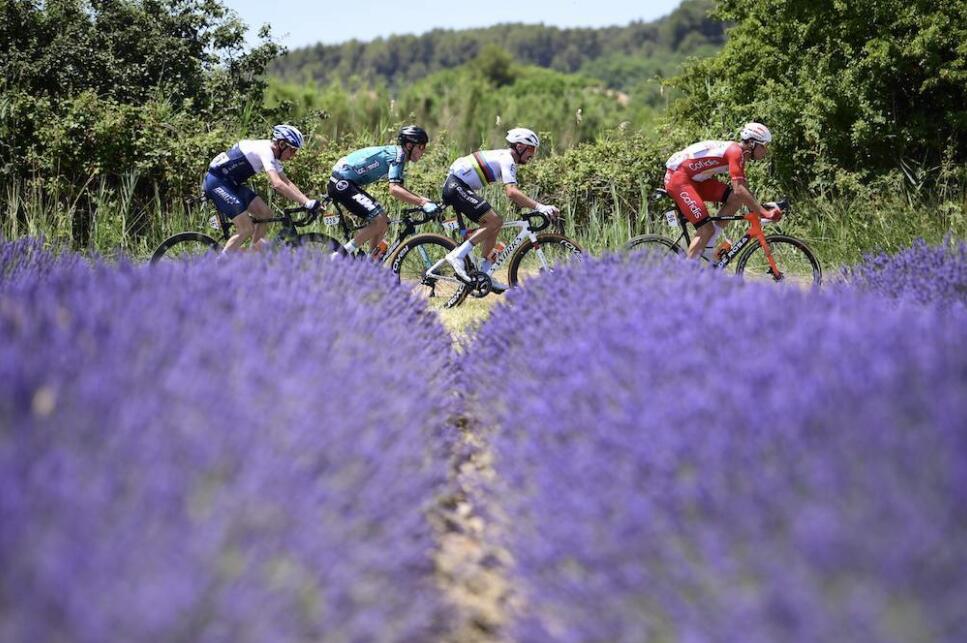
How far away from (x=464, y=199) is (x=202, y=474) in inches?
256

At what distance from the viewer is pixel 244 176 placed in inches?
334

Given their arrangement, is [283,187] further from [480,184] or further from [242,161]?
[480,184]

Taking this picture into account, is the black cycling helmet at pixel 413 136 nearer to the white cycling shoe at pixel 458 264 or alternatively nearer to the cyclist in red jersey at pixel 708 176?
the white cycling shoe at pixel 458 264

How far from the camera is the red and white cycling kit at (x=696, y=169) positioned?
29.0 feet

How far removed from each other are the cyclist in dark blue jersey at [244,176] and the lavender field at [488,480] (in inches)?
193

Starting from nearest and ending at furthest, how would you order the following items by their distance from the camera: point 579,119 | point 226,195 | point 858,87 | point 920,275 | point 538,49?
point 920,275
point 226,195
point 858,87
point 579,119
point 538,49

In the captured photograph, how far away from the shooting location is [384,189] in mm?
11305

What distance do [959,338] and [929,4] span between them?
1095cm

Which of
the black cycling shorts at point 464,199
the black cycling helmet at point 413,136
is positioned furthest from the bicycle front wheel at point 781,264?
the black cycling helmet at point 413,136

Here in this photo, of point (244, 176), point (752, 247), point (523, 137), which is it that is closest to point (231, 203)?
point (244, 176)

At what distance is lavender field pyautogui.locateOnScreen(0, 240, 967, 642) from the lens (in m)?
1.72

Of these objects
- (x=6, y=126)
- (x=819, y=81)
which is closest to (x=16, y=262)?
(x=6, y=126)

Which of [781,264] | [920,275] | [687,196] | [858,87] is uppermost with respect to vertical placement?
[858,87]

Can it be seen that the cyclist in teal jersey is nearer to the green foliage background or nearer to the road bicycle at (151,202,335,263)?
the road bicycle at (151,202,335,263)
